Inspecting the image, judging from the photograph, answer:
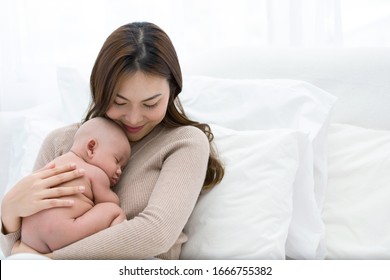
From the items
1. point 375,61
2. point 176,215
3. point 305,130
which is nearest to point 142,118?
point 176,215

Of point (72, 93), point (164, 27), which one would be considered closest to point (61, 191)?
point (72, 93)

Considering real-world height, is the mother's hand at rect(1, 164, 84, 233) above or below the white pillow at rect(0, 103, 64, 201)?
above

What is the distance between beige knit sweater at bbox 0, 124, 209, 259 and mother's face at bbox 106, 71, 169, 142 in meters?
0.08

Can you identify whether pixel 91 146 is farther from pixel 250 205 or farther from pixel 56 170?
pixel 250 205

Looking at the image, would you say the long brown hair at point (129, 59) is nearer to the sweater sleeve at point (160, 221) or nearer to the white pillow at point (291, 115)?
the sweater sleeve at point (160, 221)

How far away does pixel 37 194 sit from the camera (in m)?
1.37

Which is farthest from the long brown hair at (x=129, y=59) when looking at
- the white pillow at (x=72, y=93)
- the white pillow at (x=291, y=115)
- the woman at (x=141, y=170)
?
the white pillow at (x=72, y=93)

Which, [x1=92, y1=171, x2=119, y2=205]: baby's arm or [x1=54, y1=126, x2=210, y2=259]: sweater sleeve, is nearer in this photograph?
[x1=54, y1=126, x2=210, y2=259]: sweater sleeve

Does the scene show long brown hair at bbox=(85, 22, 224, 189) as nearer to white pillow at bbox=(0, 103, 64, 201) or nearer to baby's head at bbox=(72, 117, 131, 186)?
baby's head at bbox=(72, 117, 131, 186)

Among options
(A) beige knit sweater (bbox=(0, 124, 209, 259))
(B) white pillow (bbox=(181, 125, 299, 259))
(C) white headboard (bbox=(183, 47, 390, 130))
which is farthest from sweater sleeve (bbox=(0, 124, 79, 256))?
(C) white headboard (bbox=(183, 47, 390, 130))

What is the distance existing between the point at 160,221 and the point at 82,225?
0.17 m

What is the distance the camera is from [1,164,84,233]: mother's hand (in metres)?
1.36

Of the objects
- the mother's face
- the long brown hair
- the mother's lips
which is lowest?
the mother's lips
